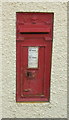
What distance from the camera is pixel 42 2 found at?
13.2 ft

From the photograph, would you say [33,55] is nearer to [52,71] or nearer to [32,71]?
[32,71]

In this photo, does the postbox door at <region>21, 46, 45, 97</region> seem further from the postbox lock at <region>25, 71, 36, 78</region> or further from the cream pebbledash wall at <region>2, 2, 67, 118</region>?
the cream pebbledash wall at <region>2, 2, 67, 118</region>

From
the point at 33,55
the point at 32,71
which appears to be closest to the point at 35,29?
the point at 33,55

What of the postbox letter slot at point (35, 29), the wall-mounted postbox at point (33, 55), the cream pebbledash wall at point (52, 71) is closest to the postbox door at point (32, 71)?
the wall-mounted postbox at point (33, 55)

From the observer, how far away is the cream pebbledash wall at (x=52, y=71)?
13.2ft

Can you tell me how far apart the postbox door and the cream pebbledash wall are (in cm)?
18

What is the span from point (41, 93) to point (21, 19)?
5.00 ft

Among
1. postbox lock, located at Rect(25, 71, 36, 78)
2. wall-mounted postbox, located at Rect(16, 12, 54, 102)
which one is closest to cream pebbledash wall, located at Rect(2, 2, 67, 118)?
wall-mounted postbox, located at Rect(16, 12, 54, 102)

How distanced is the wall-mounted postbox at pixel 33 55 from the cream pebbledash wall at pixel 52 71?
0.09 m

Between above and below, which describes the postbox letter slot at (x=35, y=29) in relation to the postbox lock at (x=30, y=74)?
above

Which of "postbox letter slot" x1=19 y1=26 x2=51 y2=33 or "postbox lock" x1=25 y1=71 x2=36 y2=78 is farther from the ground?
"postbox letter slot" x1=19 y1=26 x2=51 y2=33

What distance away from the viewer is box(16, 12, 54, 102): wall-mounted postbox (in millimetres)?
4059

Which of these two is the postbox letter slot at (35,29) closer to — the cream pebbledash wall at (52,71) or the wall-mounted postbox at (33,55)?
the wall-mounted postbox at (33,55)

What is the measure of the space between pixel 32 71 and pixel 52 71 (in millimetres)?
396
